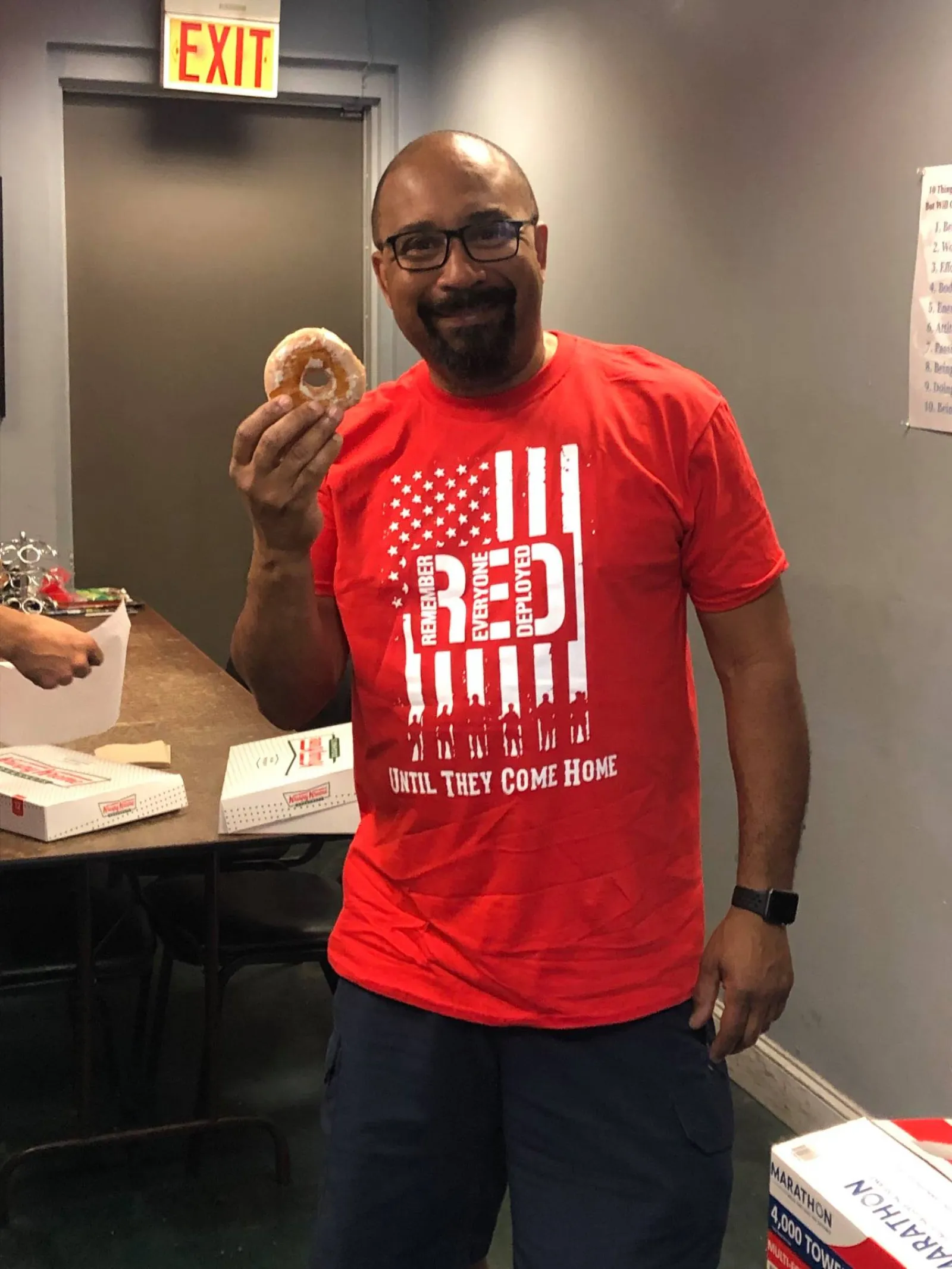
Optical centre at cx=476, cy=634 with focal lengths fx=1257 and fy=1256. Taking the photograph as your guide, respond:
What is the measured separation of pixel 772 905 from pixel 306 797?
38.3 inches

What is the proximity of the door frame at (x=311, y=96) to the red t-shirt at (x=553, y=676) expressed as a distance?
3219mm

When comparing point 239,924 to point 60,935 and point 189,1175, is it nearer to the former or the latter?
point 60,935

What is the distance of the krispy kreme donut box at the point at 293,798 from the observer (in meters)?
2.08

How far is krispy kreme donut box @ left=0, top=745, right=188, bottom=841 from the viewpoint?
2037 mm

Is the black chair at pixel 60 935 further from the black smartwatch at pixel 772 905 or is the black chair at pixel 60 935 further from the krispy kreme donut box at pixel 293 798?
the black smartwatch at pixel 772 905

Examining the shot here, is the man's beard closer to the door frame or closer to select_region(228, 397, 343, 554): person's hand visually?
select_region(228, 397, 343, 554): person's hand

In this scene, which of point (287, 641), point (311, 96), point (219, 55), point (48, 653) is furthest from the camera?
point (311, 96)

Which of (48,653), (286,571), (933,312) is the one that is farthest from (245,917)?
(933,312)

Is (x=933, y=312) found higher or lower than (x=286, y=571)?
higher

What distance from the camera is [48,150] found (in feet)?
13.6

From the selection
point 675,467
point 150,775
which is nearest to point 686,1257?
point 675,467

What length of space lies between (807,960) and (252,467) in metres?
1.70

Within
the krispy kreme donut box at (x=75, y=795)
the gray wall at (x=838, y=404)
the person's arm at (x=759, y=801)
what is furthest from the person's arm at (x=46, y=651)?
the gray wall at (x=838, y=404)

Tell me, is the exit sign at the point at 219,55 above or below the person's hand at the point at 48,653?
above
